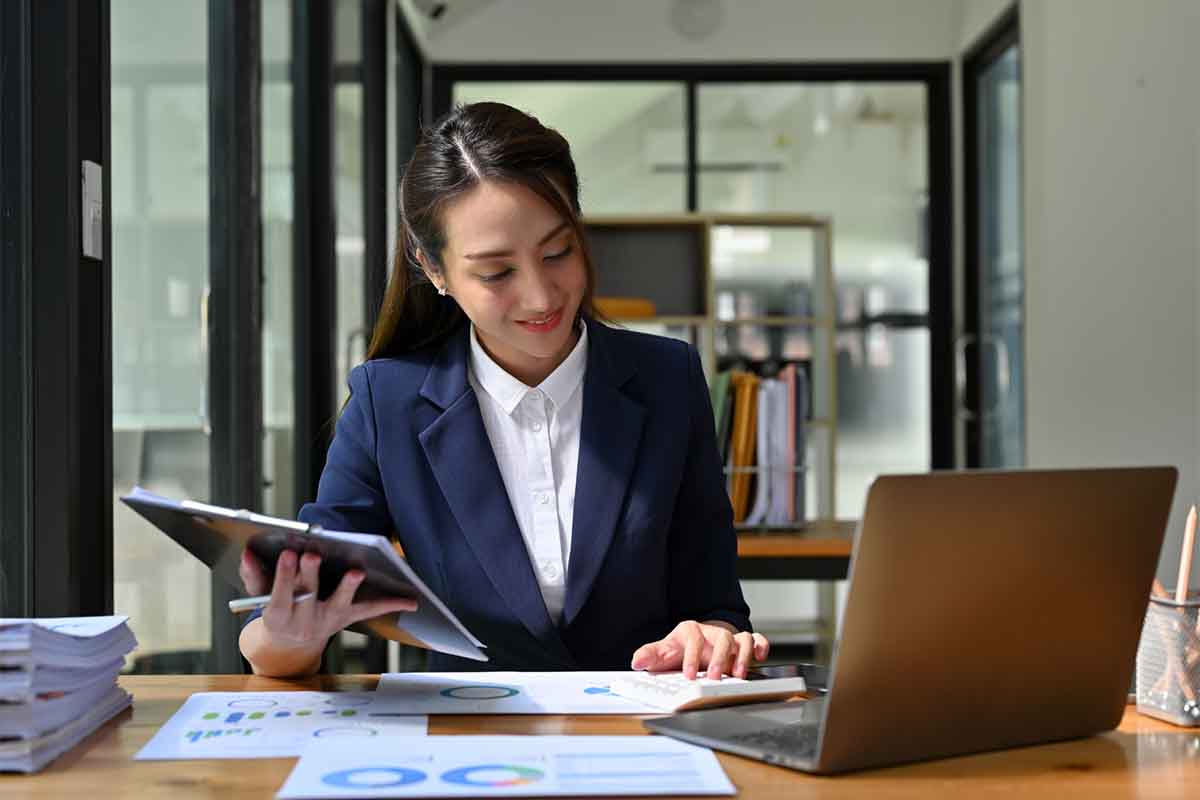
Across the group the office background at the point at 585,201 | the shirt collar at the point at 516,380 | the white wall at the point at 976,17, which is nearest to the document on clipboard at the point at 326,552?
the shirt collar at the point at 516,380

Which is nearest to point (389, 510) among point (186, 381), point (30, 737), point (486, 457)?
point (486, 457)

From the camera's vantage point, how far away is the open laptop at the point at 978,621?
3.31ft

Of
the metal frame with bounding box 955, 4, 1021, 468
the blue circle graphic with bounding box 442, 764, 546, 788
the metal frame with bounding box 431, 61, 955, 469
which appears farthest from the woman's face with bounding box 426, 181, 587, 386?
the metal frame with bounding box 431, 61, 955, 469

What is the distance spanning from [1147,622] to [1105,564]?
167mm

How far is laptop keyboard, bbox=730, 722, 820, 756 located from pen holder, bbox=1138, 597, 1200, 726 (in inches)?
12.4

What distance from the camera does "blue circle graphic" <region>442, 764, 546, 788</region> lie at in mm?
994

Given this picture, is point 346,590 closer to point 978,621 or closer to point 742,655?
point 742,655

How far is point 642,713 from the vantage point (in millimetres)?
1240

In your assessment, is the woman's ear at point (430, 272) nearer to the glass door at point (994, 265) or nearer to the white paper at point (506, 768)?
the white paper at point (506, 768)

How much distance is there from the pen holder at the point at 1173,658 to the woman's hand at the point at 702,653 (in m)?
0.36

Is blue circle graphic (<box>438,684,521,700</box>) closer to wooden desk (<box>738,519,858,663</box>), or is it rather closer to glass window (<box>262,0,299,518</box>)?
wooden desk (<box>738,519,858,663</box>)

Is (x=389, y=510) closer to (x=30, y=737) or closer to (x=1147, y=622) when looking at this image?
(x=30, y=737)

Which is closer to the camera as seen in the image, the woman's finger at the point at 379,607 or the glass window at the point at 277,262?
the woman's finger at the point at 379,607

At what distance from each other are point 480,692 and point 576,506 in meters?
0.36
